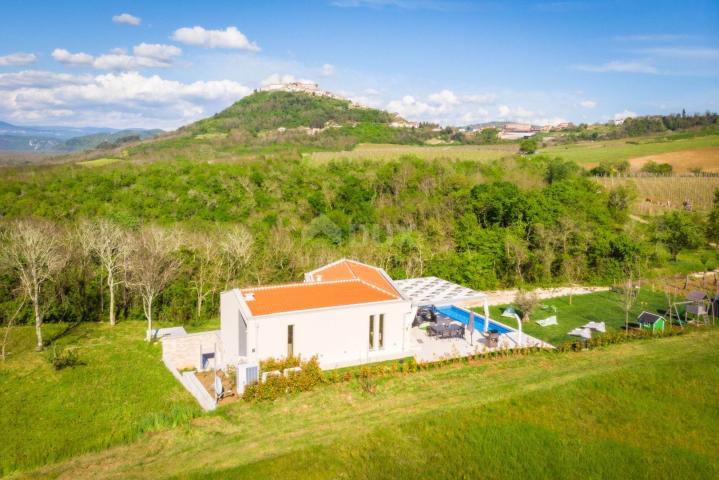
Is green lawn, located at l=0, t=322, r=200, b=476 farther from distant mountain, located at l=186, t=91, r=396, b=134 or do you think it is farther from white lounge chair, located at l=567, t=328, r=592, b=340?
distant mountain, located at l=186, t=91, r=396, b=134

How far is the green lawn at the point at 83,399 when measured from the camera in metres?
11.4

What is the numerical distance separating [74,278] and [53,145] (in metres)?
132

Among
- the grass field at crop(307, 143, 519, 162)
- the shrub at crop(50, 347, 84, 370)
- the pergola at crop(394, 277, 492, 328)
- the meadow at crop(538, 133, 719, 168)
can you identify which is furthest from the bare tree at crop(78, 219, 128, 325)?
the meadow at crop(538, 133, 719, 168)

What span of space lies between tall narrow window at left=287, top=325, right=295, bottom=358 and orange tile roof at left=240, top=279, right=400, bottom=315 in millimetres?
590

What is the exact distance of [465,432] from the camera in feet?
37.5

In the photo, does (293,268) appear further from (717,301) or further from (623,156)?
(623,156)

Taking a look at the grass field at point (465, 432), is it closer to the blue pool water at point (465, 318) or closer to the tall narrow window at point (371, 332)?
the tall narrow window at point (371, 332)

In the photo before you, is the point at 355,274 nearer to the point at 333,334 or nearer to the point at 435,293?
the point at 435,293

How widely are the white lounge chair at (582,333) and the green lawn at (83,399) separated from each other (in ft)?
44.8

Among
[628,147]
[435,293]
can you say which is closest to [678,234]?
[435,293]

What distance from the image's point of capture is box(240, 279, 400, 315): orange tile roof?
1511 centimetres

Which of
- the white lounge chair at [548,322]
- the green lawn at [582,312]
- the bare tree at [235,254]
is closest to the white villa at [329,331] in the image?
the green lawn at [582,312]

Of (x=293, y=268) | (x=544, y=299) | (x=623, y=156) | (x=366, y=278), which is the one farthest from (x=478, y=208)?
(x=623, y=156)

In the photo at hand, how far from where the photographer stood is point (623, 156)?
63188mm
